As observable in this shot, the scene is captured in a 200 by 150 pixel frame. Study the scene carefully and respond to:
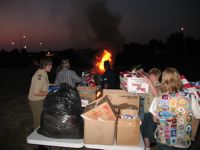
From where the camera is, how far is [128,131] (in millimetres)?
2428

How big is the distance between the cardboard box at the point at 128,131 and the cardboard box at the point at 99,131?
78 mm

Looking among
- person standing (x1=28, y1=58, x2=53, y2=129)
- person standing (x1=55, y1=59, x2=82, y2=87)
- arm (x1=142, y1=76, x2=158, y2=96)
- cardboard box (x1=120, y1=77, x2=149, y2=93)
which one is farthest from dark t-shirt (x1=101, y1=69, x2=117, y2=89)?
arm (x1=142, y1=76, x2=158, y2=96)

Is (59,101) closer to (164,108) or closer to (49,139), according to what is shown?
(49,139)

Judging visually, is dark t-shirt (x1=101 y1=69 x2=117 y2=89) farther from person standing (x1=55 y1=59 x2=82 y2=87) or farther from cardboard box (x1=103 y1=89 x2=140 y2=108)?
cardboard box (x1=103 y1=89 x2=140 y2=108)

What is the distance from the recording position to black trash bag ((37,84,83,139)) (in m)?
2.58

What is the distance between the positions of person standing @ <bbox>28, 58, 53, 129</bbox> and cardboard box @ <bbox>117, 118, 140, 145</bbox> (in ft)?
5.72

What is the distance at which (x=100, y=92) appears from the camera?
3613 mm

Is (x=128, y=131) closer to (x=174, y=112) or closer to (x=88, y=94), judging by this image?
(x=174, y=112)

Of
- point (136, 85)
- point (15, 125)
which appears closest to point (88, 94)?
point (136, 85)

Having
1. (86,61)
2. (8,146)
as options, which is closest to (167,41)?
(86,61)

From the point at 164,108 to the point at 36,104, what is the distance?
7.73 ft

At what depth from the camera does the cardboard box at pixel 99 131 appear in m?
2.40

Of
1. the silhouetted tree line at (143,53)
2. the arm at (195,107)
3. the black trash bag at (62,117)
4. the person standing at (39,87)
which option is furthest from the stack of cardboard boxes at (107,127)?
the silhouetted tree line at (143,53)

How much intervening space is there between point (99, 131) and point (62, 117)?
1.63 ft
